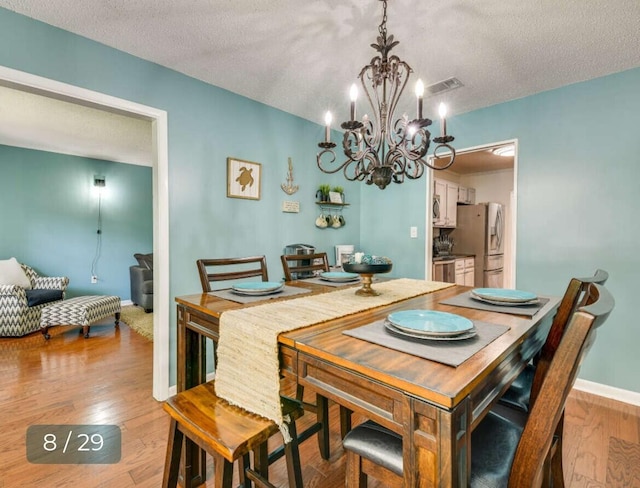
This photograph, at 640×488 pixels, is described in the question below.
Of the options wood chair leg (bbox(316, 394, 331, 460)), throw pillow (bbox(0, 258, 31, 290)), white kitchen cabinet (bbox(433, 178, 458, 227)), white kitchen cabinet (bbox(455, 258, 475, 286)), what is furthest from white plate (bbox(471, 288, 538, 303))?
throw pillow (bbox(0, 258, 31, 290))

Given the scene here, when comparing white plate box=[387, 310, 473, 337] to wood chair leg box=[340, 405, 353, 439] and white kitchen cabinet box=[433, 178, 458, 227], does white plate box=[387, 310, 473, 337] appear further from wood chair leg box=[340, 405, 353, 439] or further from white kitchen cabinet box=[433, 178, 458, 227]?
white kitchen cabinet box=[433, 178, 458, 227]

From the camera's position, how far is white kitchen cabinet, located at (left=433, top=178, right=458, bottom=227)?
420 centimetres

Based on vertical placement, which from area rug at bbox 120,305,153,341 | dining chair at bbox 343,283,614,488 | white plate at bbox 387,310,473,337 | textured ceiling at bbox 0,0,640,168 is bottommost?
area rug at bbox 120,305,153,341

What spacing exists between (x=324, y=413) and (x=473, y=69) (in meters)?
2.48

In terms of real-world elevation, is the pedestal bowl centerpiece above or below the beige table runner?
above

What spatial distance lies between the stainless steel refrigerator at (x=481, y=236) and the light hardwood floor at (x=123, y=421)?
2621 mm

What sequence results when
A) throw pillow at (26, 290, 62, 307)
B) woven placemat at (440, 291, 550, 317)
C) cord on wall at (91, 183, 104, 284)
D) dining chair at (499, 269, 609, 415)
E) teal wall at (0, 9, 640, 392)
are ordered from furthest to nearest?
cord on wall at (91, 183, 104, 284) < throw pillow at (26, 290, 62, 307) < teal wall at (0, 9, 640, 392) < woven placemat at (440, 291, 550, 317) < dining chair at (499, 269, 609, 415)

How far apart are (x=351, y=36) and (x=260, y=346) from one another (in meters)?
1.85

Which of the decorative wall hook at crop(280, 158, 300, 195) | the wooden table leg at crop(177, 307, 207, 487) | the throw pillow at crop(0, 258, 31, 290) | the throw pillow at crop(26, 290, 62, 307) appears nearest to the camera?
the wooden table leg at crop(177, 307, 207, 487)

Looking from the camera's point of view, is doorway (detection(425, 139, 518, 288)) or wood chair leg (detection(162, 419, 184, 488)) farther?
doorway (detection(425, 139, 518, 288))

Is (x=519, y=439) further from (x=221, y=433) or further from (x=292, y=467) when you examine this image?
(x=221, y=433)

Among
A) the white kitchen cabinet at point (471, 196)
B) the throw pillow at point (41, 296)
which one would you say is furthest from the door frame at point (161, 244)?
the white kitchen cabinet at point (471, 196)

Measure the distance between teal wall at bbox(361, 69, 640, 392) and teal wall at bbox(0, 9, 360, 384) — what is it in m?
1.89

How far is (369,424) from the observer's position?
3.37ft
